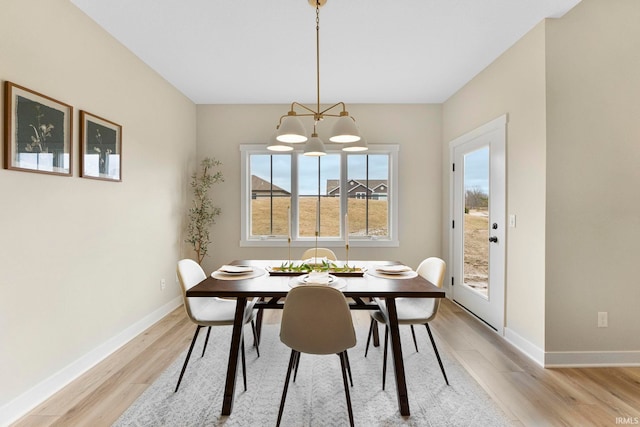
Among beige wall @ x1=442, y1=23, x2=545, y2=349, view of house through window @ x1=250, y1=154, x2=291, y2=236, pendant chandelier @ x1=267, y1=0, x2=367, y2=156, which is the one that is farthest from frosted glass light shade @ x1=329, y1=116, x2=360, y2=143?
view of house through window @ x1=250, y1=154, x2=291, y2=236

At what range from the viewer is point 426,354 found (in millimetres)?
2609

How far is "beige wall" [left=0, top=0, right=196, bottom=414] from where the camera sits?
1847 millimetres

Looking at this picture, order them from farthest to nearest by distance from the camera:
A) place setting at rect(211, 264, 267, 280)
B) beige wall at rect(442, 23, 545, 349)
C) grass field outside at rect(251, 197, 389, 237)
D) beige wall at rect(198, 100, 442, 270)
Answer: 1. grass field outside at rect(251, 197, 389, 237)
2. beige wall at rect(198, 100, 442, 270)
3. beige wall at rect(442, 23, 545, 349)
4. place setting at rect(211, 264, 267, 280)

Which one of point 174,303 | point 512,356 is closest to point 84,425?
point 174,303

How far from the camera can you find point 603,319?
7.91 ft

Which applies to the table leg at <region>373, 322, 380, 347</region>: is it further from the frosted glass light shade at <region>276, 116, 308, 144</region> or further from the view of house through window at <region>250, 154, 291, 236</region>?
the view of house through window at <region>250, 154, 291, 236</region>

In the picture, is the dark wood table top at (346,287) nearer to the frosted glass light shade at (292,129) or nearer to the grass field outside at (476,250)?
the frosted glass light shade at (292,129)

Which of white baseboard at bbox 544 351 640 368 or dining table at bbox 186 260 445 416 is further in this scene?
white baseboard at bbox 544 351 640 368

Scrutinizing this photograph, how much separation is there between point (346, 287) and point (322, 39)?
6.93ft

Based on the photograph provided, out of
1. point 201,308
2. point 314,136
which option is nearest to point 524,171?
point 314,136

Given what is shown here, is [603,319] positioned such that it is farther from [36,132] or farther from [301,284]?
[36,132]

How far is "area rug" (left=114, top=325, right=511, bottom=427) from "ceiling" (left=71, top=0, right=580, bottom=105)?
2.67 m

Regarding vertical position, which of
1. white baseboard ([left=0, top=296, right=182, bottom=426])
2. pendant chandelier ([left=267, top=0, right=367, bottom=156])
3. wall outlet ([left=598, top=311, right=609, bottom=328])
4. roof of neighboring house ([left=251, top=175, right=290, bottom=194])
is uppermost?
pendant chandelier ([left=267, top=0, right=367, bottom=156])

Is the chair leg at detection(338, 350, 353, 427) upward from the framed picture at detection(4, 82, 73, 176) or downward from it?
downward
